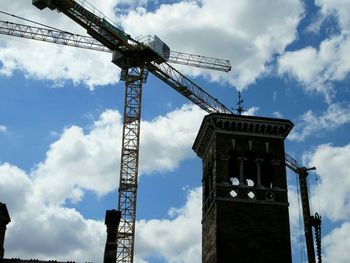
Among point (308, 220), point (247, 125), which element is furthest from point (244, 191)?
point (308, 220)

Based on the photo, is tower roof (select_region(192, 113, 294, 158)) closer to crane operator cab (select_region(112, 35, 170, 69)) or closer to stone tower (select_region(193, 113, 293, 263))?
stone tower (select_region(193, 113, 293, 263))

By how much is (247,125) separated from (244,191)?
576 centimetres

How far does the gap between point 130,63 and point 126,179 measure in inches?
632

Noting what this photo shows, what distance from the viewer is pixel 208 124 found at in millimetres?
52094

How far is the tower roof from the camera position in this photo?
5159cm

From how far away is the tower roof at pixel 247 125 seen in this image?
51594mm

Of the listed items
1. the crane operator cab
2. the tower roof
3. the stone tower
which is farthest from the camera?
the crane operator cab

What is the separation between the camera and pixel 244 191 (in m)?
49.6

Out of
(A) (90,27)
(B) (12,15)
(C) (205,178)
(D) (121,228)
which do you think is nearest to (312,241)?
(C) (205,178)

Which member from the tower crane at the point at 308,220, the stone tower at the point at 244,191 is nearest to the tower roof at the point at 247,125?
the stone tower at the point at 244,191

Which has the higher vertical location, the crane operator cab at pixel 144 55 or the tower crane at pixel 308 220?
the crane operator cab at pixel 144 55

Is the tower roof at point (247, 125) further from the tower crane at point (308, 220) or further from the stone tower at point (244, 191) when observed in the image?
the tower crane at point (308, 220)

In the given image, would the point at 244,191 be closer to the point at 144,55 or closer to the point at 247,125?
the point at 247,125

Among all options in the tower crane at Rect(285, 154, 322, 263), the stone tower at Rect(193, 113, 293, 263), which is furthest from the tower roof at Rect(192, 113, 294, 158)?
the tower crane at Rect(285, 154, 322, 263)
